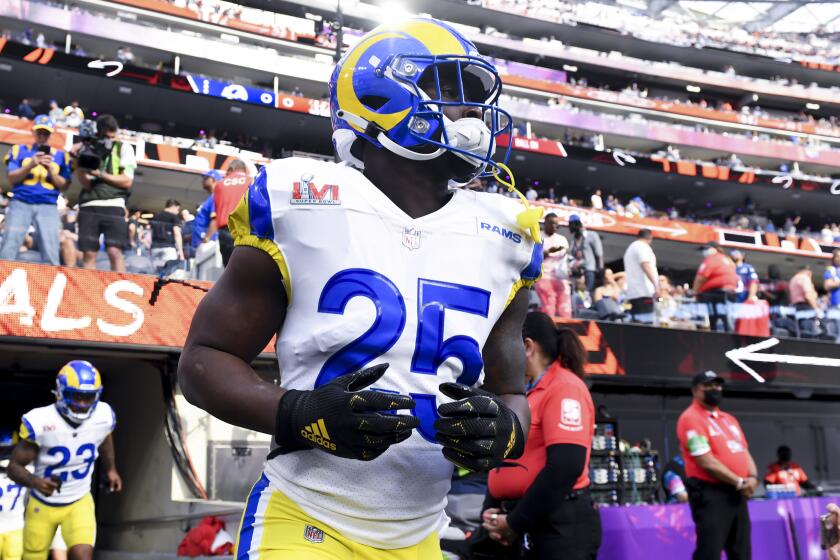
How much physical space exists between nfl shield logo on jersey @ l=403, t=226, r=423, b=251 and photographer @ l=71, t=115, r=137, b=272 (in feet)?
20.9

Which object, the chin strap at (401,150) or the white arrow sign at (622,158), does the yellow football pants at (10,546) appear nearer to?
the chin strap at (401,150)

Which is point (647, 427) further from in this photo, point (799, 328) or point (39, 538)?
point (39, 538)

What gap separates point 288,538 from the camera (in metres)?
1.59

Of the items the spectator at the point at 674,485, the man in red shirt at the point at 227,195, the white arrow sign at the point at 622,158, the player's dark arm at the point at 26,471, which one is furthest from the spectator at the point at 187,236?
the white arrow sign at the point at 622,158

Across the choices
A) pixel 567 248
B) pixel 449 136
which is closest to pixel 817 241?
pixel 567 248

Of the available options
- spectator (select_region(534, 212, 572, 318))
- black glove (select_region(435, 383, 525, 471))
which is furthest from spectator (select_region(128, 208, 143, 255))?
black glove (select_region(435, 383, 525, 471))

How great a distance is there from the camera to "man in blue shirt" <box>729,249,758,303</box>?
12.1m

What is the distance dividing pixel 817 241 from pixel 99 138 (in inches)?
1345

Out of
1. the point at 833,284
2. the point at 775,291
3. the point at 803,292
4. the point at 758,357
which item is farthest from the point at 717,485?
the point at 833,284

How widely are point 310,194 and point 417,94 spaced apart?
0.36 m

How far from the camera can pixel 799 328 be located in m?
13.1

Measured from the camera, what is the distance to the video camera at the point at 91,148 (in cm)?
752

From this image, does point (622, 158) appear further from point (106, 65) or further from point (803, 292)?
point (803, 292)

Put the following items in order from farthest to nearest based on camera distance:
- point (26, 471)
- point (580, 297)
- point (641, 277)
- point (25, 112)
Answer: point (25, 112), point (641, 277), point (580, 297), point (26, 471)
